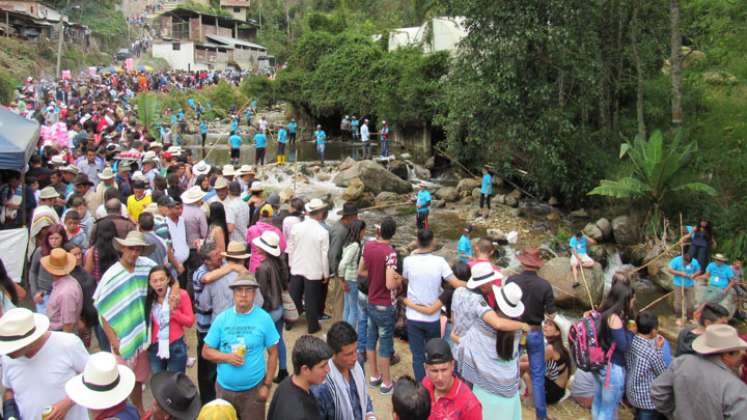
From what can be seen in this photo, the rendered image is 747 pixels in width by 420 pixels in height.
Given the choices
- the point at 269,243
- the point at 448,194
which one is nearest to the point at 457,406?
the point at 269,243

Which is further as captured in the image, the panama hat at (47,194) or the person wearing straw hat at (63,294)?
the panama hat at (47,194)

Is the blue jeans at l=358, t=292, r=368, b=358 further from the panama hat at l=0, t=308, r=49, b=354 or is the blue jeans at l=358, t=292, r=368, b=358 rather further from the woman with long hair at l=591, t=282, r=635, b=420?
the panama hat at l=0, t=308, r=49, b=354

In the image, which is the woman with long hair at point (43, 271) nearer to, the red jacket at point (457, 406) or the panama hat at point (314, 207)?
the panama hat at point (314, 207)

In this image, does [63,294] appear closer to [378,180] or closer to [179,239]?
[179,239]

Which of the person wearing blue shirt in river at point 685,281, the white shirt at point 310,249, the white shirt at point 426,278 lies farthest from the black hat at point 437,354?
the person wearing blue shirt in river at point 685,281

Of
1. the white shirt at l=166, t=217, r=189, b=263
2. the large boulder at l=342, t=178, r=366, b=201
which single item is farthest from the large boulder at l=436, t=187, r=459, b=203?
the white shirt at l=166, t=217, r=189, b=263

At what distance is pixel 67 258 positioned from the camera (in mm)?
4742

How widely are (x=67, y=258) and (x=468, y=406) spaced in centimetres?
362

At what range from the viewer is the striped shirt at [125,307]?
4363 mm

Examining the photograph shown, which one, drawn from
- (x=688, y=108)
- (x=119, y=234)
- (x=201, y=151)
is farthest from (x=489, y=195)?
(x=201, y=151)

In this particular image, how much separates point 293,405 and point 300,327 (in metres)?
4.37

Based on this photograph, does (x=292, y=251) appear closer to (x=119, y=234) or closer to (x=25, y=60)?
(x=119, y=234)

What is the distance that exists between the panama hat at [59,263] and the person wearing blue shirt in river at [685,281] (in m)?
9.16

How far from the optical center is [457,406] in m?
3.34
